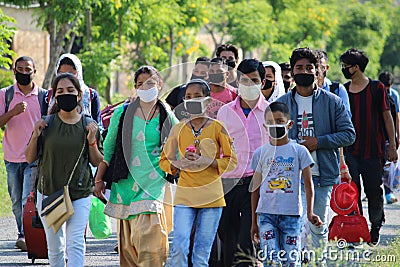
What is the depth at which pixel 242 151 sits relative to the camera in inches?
346

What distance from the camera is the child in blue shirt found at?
7918 millimetres

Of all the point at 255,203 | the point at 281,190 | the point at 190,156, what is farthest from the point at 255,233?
the point at 190,156

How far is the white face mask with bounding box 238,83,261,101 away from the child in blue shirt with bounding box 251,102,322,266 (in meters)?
0.78

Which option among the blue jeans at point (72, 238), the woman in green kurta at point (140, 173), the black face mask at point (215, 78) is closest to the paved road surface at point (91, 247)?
the woman in green kurta at point (140, 173)

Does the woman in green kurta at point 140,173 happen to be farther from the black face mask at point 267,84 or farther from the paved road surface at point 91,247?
the black face mask at point 267,84

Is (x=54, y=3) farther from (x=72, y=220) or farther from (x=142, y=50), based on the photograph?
(x=72, y=220)

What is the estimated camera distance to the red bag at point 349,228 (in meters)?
9.90

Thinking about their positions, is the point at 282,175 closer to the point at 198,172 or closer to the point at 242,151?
the point at 198,172

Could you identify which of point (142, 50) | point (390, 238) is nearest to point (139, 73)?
point (390, 238)

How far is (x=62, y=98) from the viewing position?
8125mm

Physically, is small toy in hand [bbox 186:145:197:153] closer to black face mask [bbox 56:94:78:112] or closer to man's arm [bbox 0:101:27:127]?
black face mask [bbox 56:94:78:112]

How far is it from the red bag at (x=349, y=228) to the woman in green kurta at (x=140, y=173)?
2.10 meters

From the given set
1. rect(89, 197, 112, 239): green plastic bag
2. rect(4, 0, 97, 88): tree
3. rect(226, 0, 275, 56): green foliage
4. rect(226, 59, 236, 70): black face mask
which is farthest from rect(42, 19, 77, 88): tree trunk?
rect(226, 0, 275, 56): green foliage

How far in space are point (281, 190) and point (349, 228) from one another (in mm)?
2124
